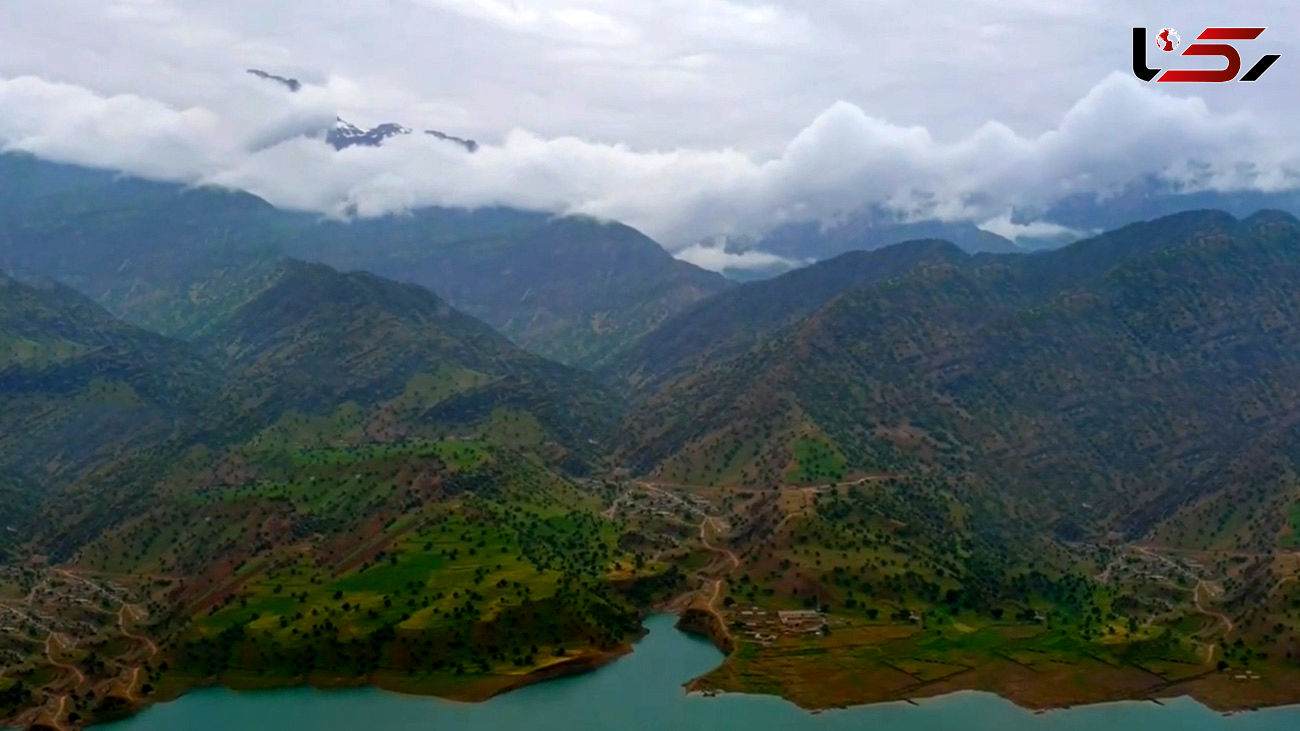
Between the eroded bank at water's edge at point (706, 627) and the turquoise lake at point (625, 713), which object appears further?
the eroded bank at water's edge at point (706, 627)

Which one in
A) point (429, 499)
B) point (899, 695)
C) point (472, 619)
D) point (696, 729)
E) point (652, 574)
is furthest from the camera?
point (429, 499)

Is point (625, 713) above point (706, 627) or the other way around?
the other way around

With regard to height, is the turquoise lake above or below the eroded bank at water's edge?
below

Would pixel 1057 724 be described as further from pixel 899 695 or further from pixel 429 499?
pixel 429 499

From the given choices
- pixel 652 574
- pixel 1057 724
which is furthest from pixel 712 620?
pixel 1057 724

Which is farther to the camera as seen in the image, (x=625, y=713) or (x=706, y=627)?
(x=706, y=627)

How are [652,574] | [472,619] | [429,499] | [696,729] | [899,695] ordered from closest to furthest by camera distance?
[696,729], [899,695], [472,619], [652,574], [429,499]

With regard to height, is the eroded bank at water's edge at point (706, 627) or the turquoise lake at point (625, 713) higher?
the eroded bank at water's edge at point (706, 627)

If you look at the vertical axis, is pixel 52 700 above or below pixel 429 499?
below
